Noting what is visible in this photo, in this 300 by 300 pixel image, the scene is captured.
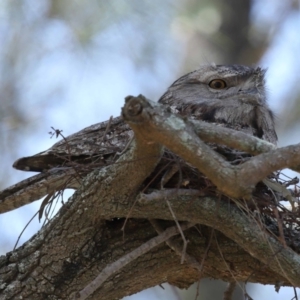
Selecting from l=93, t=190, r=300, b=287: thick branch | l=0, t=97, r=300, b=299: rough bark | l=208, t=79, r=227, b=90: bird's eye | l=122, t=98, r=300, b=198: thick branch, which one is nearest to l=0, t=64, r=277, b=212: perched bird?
l=208, t=79, r=227, b=90: bird's eye

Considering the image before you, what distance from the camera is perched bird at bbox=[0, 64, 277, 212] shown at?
3.19m

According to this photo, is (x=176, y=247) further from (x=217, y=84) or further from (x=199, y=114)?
(x=217, y=84)

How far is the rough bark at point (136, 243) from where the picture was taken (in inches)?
109

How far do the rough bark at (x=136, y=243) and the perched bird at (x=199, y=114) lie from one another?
0.20m

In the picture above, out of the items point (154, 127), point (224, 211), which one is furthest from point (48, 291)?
point (154, 127)

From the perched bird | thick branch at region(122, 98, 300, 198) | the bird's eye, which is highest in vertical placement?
the bird's eye

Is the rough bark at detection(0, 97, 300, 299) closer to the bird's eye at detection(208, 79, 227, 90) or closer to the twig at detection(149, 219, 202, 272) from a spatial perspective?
the twig at detection(149, 219, 202, 272)

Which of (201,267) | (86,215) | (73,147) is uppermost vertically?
(73,147)

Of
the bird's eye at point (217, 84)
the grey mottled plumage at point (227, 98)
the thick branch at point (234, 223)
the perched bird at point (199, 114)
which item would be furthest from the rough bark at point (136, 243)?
the bird's eye at point (217, 84)

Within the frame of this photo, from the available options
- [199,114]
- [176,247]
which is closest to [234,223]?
[176,247]

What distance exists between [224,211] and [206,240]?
357 millimetres

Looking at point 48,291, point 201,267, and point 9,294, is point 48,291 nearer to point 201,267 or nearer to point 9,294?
point 9,294

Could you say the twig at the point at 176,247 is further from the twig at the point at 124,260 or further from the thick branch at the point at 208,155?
the thick branch at the point at 208,155

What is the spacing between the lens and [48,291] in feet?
10.1
